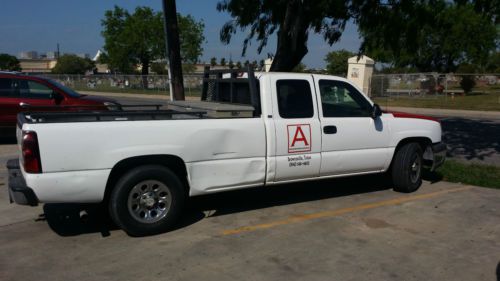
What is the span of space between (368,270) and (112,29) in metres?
57.9

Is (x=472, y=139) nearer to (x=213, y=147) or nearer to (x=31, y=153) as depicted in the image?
(x=213, y=147)

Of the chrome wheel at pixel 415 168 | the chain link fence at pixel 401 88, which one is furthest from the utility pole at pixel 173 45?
the chain link fence at pixel 401 88

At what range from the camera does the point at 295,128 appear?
6289mm

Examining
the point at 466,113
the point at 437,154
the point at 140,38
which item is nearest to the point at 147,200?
the point at 437,154

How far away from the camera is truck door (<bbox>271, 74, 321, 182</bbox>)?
6.22 m

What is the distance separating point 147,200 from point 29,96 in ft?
25.8

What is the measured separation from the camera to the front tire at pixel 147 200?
5312 millimetres

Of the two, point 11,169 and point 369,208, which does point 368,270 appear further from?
point 11,169

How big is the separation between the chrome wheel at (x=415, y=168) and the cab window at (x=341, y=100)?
116 centimetres

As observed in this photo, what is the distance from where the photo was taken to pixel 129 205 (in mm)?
5383

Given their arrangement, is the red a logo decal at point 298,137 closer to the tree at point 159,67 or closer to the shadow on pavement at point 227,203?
the shadow on pavement at point 227,203

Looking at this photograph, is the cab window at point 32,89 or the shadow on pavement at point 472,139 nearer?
the shadow on pavement at point 472,139

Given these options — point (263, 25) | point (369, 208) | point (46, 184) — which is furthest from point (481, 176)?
point (46, 184)

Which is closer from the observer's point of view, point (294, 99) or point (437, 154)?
point (294, 99)
